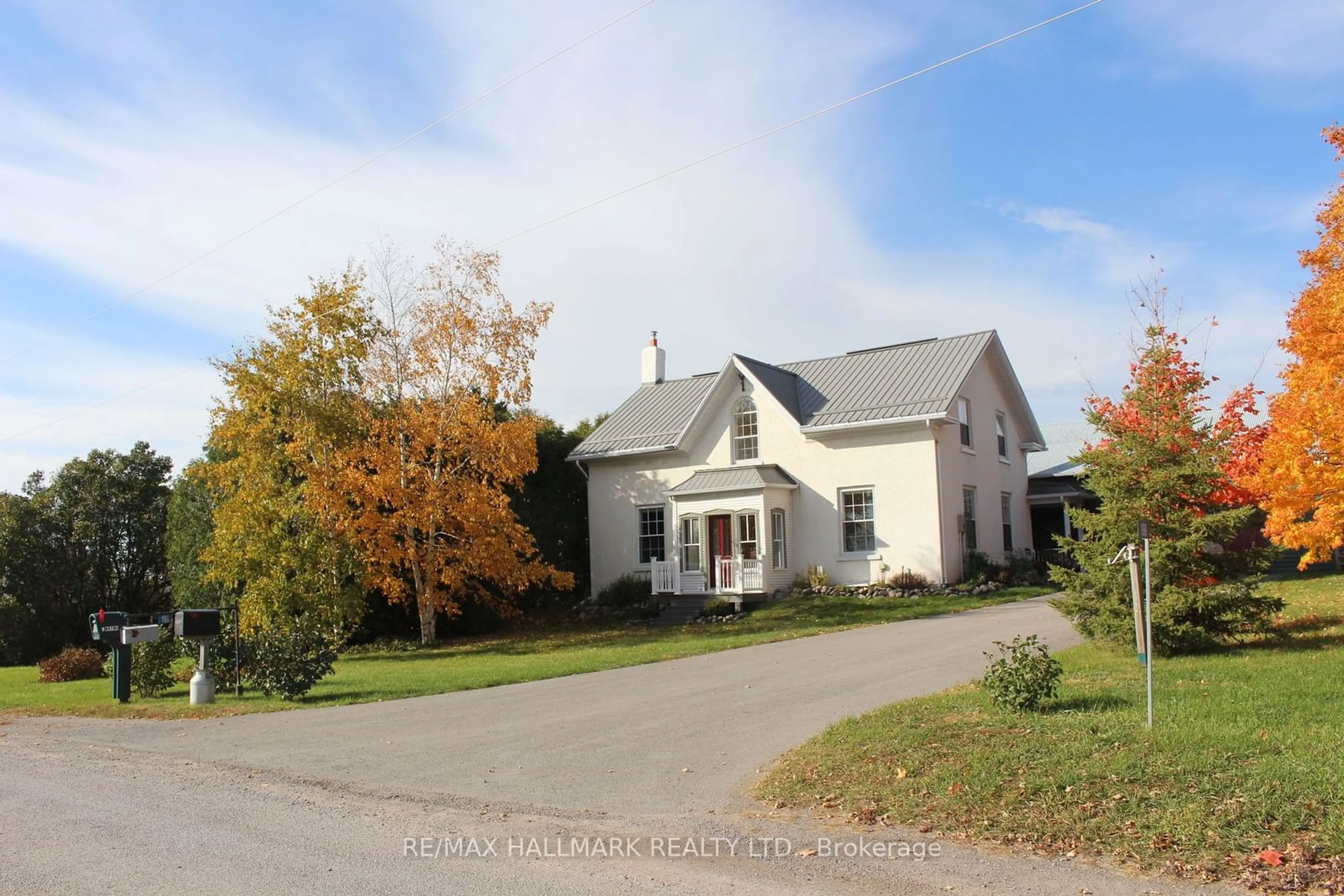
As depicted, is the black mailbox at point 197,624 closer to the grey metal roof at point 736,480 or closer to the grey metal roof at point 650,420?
the grey metal roof at point 736,480

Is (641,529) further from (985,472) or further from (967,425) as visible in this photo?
(985,472)

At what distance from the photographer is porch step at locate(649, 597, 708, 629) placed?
1025 inches

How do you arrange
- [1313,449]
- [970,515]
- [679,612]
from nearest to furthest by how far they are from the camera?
[1313,449], [679,612], [970,515]

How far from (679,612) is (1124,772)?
67.1ft

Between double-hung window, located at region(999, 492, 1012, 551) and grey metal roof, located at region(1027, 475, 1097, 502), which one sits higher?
grey metal roof, located at region(1027, 475, 1097, 502)

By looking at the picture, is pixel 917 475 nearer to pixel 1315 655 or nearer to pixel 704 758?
pixel 1315 655

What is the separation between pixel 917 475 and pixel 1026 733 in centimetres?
1858

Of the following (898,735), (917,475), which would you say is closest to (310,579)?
(917,475)

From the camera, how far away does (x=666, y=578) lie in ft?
94.7

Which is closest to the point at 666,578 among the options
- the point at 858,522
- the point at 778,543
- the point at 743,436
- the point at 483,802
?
the point at 778,543

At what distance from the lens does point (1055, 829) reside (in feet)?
20.2

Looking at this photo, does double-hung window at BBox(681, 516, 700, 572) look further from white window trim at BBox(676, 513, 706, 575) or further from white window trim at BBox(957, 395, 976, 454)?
white window trim at BBox(957, 395, 976, 454)

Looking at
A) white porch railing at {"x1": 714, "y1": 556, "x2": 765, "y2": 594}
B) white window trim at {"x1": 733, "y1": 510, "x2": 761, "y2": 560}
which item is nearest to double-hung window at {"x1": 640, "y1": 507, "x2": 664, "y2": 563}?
white window trim at {"x1": 733, "y1": 510, "x2": 761, "y2": 560}

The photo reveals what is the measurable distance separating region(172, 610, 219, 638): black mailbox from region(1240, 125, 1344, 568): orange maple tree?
13.1 meters
